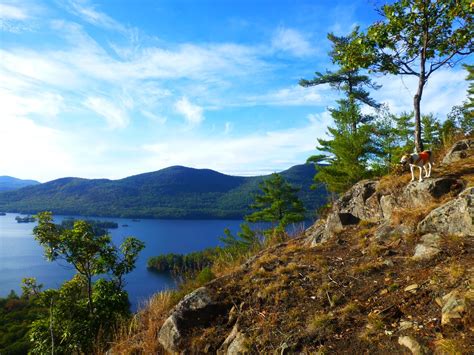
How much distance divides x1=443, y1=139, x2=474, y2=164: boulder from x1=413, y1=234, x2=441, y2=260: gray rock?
17.2 ft

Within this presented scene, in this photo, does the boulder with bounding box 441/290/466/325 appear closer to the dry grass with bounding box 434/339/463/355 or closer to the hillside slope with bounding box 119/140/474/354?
the hillside slope with bounding box 119/140/474/354

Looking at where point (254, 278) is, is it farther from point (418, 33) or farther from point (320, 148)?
point (320, 148)

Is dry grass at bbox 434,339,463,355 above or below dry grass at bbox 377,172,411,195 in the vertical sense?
below

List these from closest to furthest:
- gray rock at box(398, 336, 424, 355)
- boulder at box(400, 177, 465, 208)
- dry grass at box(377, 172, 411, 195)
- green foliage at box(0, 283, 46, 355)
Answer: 1. gray rock at box(398, 336, 424, 355)
2. boulder at box(400, 177, 465, 208)
3. dry grass at box(377, 172, 411, 195)
4. green foliage at box(0, 283, 46, 355)

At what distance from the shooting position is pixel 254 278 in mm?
7160

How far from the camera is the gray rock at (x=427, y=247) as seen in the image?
576cm

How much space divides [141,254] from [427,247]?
133 metres

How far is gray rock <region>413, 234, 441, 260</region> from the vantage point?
5.76 meters

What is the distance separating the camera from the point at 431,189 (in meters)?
7.91

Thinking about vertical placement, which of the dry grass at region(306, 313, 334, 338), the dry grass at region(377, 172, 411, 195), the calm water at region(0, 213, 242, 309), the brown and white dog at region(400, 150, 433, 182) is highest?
the brown and white dog at region(400, 150, 433, 182)

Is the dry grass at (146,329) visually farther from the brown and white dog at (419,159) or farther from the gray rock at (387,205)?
the brown and white dog at (419,159)

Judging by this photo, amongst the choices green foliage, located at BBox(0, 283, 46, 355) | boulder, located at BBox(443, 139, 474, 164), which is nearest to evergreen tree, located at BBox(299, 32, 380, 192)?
boulder, located at BBox(443, 139, 474, 164)

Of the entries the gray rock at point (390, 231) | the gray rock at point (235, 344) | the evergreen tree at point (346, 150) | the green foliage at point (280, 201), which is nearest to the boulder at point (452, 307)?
the gray rock at point (235, 344)

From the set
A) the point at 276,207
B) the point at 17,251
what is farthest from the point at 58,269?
the point at 276,207
